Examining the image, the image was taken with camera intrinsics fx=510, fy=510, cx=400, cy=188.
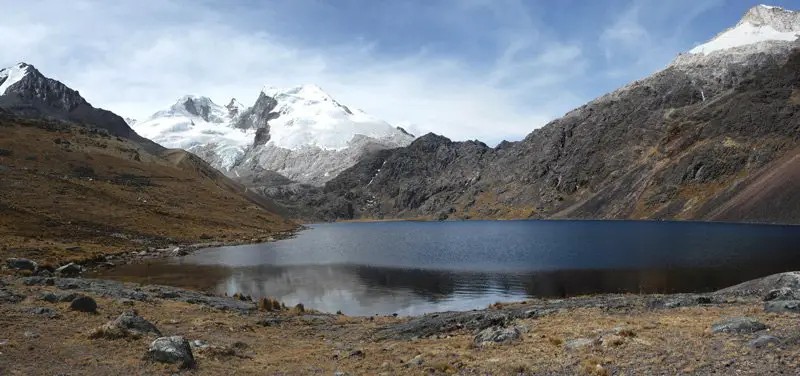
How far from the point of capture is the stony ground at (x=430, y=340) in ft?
58.9

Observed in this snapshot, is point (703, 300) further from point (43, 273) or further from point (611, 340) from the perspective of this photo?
point (43, 273)

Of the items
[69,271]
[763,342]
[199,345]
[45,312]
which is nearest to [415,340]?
[199,345]

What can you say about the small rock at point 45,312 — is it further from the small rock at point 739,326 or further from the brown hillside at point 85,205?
the brown hillside at point 85,205

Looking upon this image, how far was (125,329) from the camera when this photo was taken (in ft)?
78.1

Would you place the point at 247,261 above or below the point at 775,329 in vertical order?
below

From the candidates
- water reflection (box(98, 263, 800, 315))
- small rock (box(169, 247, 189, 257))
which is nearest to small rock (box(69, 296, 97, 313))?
water reflection (box(98, 263, 800, 315))

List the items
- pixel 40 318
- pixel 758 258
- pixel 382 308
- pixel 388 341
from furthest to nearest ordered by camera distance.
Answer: pixel 758 258 < pixel 382 308 < pixel 388 341 < pixel 40 318

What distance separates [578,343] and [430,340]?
845cm

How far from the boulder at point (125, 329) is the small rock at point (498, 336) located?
51.1 ft

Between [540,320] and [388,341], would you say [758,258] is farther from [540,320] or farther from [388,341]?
[388,341]

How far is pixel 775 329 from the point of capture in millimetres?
19609

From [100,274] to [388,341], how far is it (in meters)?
55.0

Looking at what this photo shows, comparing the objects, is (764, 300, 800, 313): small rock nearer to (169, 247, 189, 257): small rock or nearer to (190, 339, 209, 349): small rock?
(190, 339, 209, 349): small rock

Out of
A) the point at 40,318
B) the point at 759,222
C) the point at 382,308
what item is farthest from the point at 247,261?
the point at 759,222
